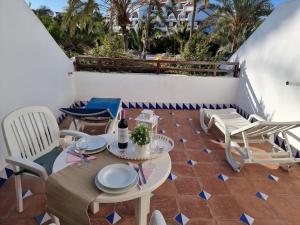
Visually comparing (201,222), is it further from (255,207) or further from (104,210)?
(104,210)

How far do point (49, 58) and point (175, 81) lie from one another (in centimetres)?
275

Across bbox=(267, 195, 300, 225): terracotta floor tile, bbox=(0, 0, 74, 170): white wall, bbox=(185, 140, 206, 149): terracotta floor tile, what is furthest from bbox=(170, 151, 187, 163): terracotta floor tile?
bbox=(0, 0, 74, 170): white wall

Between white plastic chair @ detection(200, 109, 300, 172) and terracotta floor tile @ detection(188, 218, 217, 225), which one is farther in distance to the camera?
white plastic chair @ detection(200, 109, 300, 172)

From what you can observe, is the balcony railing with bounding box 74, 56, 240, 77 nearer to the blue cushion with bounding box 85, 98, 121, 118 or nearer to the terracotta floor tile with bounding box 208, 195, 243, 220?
the blue cushion with bounding box 85, 98, 121, 118

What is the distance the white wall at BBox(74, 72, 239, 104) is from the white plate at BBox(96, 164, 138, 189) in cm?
378

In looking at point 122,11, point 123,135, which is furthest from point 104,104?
point 122,11

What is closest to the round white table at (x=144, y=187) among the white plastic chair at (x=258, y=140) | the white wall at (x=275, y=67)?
the white plastic chair at (x=258, y=140)

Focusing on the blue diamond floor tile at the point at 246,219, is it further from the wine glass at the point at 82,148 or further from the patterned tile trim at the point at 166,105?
the patterned tile trim at the point at 166,105

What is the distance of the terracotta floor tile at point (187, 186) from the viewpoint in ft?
8.13

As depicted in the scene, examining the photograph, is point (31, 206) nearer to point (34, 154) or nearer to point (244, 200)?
point (34, 154)

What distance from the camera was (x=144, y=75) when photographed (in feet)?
16.9

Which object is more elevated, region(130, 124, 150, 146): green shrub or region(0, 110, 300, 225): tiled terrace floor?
region(130, 124, 150, 146): green shrub

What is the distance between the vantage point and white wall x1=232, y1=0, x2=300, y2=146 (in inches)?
137

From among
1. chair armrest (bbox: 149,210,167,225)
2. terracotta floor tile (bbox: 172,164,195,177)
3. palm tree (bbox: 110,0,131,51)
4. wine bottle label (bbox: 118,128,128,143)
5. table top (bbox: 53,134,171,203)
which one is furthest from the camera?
palm tree (bbox: 110,0,131,51)
